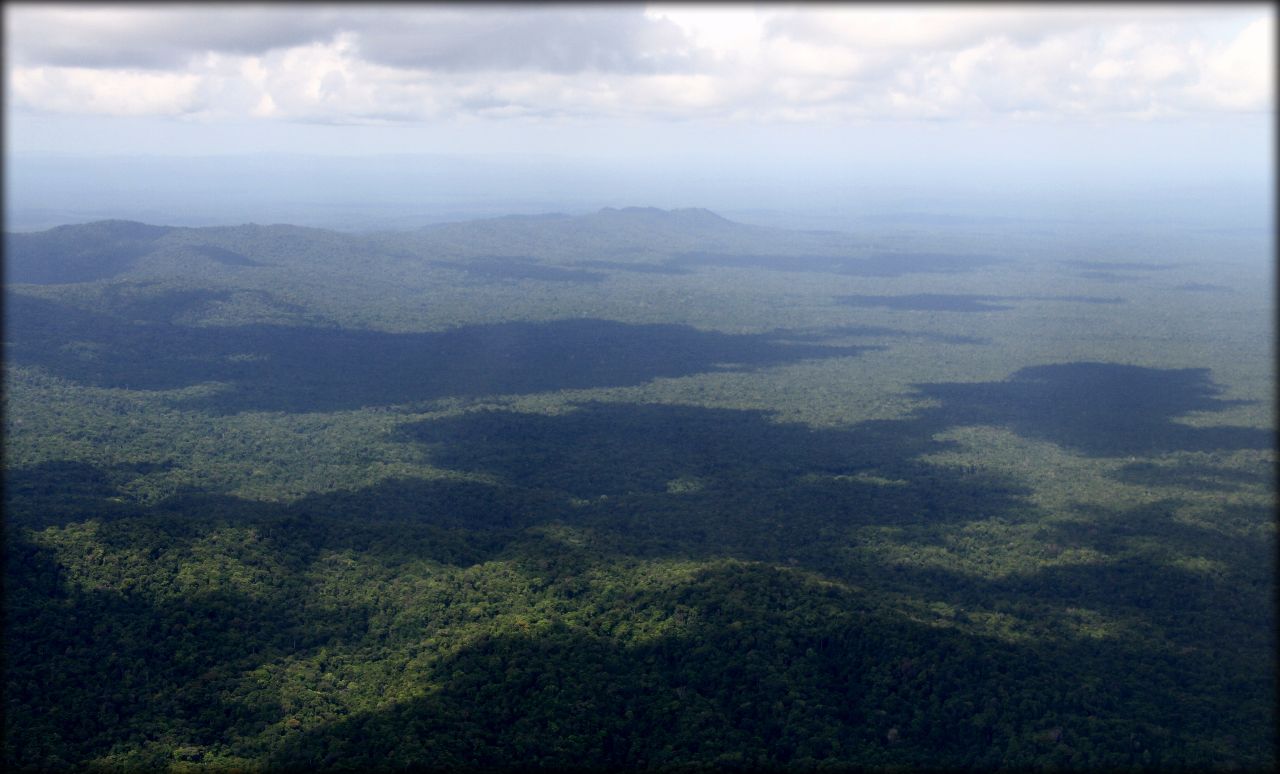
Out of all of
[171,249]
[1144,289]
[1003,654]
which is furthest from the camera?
[1144,289]

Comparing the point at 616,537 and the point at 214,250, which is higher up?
the point at 214,250

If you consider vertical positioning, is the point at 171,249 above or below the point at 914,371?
above

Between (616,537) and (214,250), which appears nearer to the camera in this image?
(616,537)

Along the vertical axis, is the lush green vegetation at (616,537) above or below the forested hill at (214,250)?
below

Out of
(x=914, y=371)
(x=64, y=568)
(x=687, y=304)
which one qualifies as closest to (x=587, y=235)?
(x=687, y=304)

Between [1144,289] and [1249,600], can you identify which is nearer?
[1249,600]

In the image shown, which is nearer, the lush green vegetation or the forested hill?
the lush green vegetation

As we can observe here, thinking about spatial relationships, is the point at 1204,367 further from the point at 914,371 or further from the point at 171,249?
the point at 171,249

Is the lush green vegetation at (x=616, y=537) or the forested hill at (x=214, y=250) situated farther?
the forested hill at (x=214, y=250)
